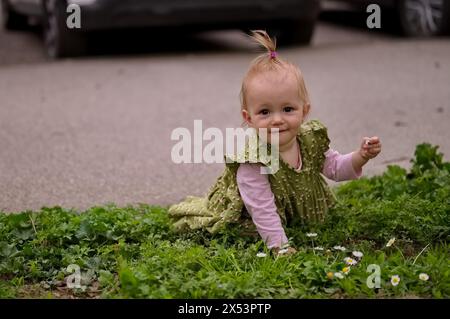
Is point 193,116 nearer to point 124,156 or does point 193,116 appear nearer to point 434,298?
point 124,156

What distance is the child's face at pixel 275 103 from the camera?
352 cm

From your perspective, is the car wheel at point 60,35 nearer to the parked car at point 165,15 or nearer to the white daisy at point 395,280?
the parked car at point 165,15

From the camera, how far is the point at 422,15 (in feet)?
30.6

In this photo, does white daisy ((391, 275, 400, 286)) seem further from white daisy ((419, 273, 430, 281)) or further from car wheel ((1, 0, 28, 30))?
car wheel ((1, 0, 28, 30))

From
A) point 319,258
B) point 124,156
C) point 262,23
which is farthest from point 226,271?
point 262,23

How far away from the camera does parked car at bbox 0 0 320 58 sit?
26.2 feet

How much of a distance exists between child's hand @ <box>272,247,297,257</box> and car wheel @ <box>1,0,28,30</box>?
7.78 m

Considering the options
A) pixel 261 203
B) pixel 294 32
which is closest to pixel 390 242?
pixel 261 203

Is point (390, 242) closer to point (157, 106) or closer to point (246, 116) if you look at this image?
point (246, 116)

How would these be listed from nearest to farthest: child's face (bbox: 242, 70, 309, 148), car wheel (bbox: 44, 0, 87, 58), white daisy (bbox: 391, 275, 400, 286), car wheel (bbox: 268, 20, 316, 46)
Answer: white daisy (bbox: 391, 275, 400, 286)
child's face (bbox: 242, 70, 309, 148)
car wheel (bbox: 44, 0, 87, 58)
car wheel (bbox: 268, 20, 316, 46)

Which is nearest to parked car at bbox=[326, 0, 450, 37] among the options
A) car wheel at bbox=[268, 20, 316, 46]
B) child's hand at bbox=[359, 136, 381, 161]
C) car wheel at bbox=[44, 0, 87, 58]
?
car wheel at bbox=[268, 20, 316, 46]

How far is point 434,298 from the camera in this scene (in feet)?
10.1

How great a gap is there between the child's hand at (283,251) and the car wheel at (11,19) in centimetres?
778

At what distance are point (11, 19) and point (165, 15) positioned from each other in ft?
11.5
